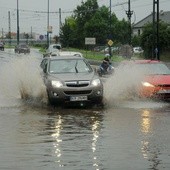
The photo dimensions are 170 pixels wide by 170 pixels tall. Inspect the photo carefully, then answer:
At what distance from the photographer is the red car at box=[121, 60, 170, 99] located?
17.4m

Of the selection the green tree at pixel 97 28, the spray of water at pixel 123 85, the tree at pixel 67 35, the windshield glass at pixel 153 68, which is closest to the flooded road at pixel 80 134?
the spray of water at pixel 123 85

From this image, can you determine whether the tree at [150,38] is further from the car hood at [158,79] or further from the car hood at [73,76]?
the car hood at [73,76]

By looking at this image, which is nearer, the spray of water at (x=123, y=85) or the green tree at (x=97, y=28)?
the spray of water at (x=123, y=85)

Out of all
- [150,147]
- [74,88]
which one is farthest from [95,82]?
[150,147]

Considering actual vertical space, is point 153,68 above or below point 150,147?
above

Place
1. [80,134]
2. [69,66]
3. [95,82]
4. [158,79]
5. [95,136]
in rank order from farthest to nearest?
[158,79], [69,66], [95,82], [80,134], [95,136]

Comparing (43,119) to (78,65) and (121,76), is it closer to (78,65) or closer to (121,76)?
(78,65)

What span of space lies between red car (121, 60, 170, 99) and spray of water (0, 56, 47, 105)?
3.10 metres

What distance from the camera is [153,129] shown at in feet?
39.4

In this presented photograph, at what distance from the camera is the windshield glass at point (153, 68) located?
19.0m

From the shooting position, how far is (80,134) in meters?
11.4

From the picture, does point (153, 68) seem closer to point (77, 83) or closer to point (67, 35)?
point (77, 83)

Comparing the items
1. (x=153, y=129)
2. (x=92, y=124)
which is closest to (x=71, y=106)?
(x=92, y=124)

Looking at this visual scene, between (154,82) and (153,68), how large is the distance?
1.84 metres
